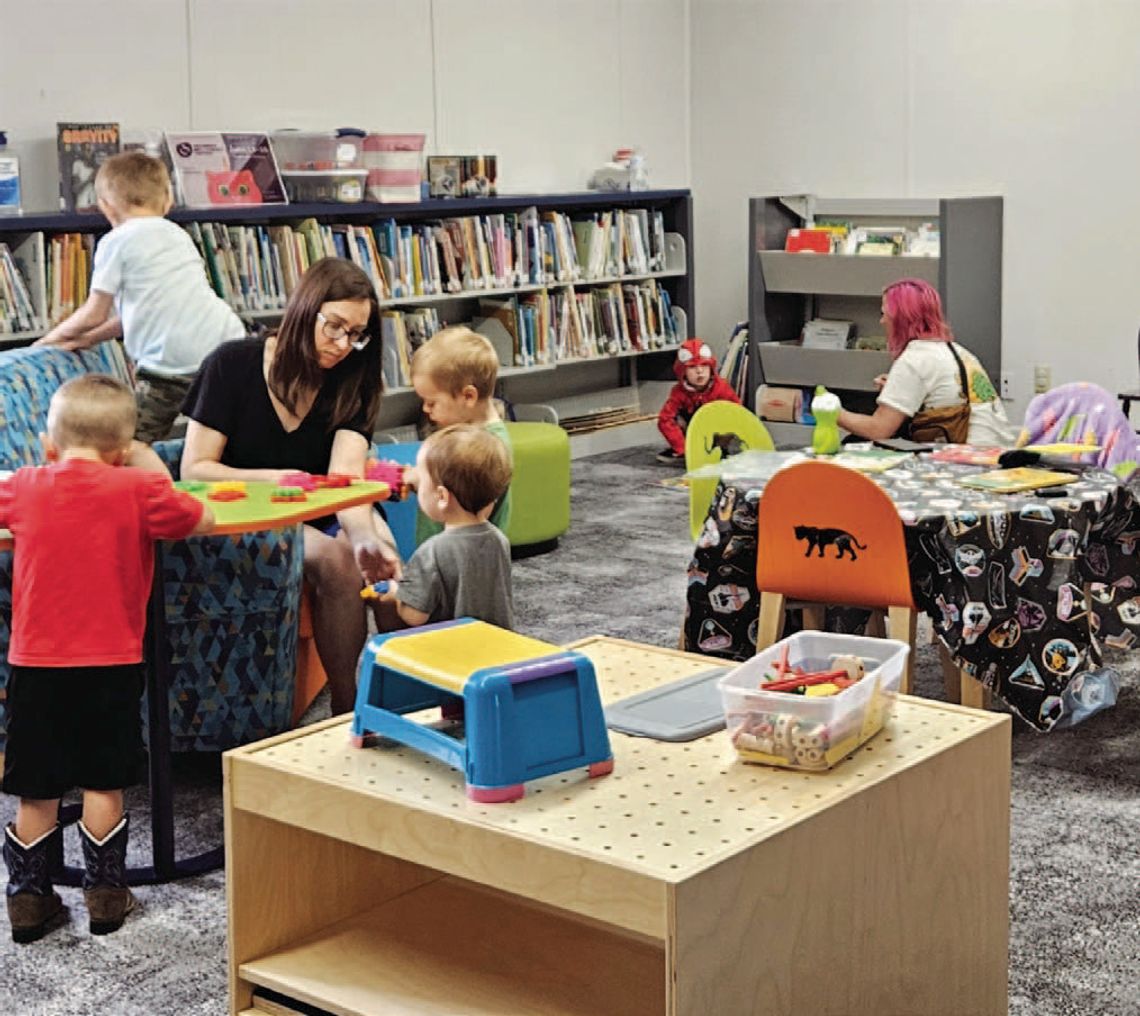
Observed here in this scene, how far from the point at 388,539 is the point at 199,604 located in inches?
18.4

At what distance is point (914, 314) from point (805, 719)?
3.22m

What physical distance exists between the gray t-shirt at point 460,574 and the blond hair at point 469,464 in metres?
0.06

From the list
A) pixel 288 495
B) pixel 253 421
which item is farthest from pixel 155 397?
pixel 288 495

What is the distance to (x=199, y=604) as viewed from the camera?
145 inches

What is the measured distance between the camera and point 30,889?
9.88 ft

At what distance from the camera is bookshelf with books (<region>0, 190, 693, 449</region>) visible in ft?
18.1

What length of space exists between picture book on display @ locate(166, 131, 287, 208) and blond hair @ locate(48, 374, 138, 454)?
298 cm

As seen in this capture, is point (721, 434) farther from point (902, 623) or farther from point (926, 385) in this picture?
point (902, 623)

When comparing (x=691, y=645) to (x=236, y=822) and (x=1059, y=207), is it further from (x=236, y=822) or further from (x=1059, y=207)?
(x=1059, y=207)

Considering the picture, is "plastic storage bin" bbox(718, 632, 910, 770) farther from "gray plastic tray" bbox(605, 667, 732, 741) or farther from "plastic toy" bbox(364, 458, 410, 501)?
"plastic toy" bbox(364, 458, 410, 501)

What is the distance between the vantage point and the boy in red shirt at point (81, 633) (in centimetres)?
295

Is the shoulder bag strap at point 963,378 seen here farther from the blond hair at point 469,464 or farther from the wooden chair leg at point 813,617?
the blond hair at point 469,464

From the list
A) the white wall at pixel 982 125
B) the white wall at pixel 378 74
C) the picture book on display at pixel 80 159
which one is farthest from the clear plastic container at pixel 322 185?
the white wall at pixel 982 125

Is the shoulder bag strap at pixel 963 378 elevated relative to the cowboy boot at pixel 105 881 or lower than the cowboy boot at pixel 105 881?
elevated
